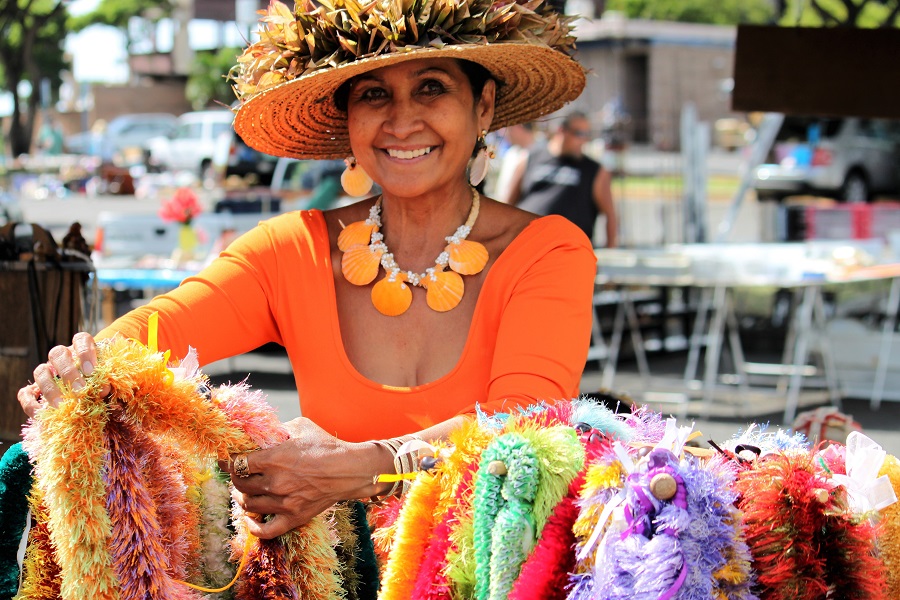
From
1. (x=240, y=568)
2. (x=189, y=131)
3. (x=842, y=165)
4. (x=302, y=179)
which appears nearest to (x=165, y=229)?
(x=302, y=179)

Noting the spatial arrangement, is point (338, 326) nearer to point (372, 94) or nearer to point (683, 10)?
point (372, 94)

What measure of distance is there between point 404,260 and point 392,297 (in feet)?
0.38

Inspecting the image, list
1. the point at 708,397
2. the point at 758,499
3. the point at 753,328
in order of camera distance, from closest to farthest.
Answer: the point at 758,499, the point at 708,397, the point at 753,328

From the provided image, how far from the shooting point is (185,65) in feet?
194

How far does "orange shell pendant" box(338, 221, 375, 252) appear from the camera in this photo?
2.57 metres

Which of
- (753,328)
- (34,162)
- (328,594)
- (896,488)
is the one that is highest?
(896,488)

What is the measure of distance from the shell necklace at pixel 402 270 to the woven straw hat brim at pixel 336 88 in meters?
0.34

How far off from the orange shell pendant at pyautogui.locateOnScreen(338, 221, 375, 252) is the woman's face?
0.14 metres

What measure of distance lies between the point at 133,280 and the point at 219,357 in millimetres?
5347

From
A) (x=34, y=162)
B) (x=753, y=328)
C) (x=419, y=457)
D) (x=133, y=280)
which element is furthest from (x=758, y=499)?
(x=34, y=162)

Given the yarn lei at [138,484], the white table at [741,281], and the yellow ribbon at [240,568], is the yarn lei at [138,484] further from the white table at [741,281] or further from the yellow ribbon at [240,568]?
the white table at [741,281]

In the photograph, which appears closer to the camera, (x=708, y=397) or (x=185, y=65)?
(x=708, y=397)

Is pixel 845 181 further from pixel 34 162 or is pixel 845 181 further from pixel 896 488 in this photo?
pixel 34 162

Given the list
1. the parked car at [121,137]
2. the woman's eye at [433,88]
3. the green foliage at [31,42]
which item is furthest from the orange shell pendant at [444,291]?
the parked car at [121,137]
